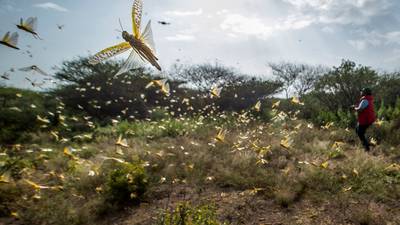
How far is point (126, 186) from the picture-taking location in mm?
5527

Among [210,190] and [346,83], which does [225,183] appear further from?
[346,83]

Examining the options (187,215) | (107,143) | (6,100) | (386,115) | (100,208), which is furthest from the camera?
(6,100)

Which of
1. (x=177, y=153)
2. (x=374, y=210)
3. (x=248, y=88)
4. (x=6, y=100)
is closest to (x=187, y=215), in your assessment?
(x=374, y=210)

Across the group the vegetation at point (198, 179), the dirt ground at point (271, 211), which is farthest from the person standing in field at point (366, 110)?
the dirt ground at point (271, 211)

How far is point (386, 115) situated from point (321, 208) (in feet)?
31.1

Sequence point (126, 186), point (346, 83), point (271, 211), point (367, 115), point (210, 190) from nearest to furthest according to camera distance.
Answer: point (271, 211), point (126, 186), point (210, 190), point (367, 115), point (346, 83)

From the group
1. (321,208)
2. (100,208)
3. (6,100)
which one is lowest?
(100,208)

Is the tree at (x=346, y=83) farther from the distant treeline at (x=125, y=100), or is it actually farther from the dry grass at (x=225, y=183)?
the dry grass at (x=225, y=183)

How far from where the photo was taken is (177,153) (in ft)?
27.8

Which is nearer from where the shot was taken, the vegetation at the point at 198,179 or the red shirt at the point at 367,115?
Result: the vegetation at the point at 198,179

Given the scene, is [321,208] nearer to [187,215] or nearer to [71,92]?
[187,215]

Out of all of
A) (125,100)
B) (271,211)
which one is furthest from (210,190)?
(125,100)

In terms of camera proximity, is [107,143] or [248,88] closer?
[107,143]

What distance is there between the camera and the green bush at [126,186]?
5535 millimetres
